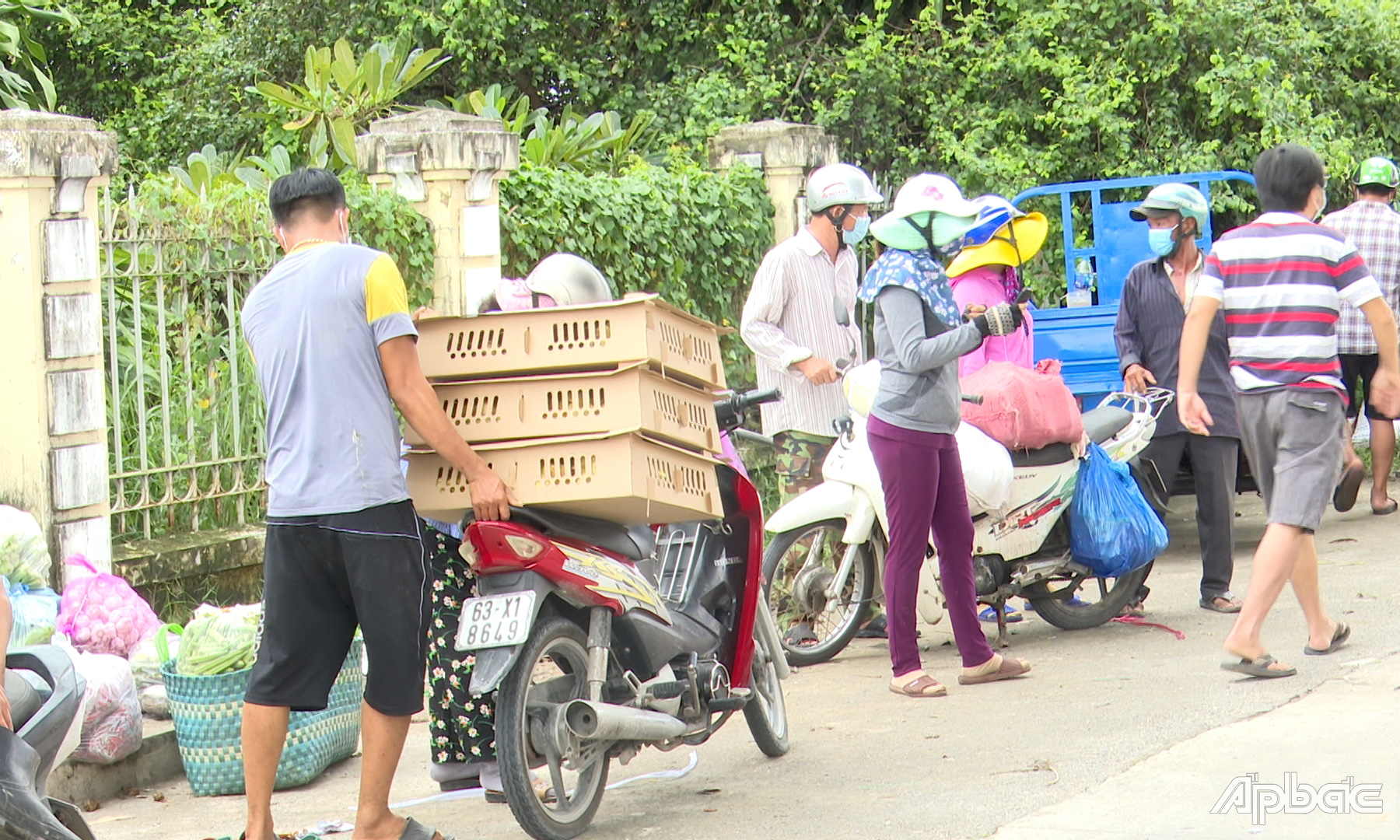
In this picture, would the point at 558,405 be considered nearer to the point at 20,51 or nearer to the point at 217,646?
the point at 217,646

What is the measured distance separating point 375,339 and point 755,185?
273 inches

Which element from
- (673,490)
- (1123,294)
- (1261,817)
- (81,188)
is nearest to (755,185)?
(1123,294)

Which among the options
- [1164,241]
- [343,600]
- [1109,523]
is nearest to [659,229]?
[1164,241]

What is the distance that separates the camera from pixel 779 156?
11320mm

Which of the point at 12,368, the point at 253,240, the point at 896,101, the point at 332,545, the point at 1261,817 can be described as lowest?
the point at 1261,817

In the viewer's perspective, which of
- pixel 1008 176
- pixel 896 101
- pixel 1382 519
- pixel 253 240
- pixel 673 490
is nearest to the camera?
pixel 673 490

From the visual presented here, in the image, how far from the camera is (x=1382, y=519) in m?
9.76

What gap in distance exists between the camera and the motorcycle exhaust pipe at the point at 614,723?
4.66m

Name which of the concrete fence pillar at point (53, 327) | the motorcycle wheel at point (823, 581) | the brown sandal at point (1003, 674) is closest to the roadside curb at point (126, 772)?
the concrete fence pillar at point (53, 327)

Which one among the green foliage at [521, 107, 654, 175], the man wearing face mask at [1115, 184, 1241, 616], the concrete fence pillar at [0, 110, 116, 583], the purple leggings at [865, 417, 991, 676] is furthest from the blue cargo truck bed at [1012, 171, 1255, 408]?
the concrete fence pillar at [0, 110, 116, 583]

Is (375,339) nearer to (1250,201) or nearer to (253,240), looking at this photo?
(253,240)

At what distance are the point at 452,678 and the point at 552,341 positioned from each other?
1.06 m

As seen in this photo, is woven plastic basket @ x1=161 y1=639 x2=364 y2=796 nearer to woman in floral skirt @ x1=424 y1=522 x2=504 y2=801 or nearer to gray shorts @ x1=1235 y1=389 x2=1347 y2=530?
woman in floral skirt @ x1=424 y1=522 x2=504 y2=801

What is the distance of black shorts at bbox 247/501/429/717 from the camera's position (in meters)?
4.54
